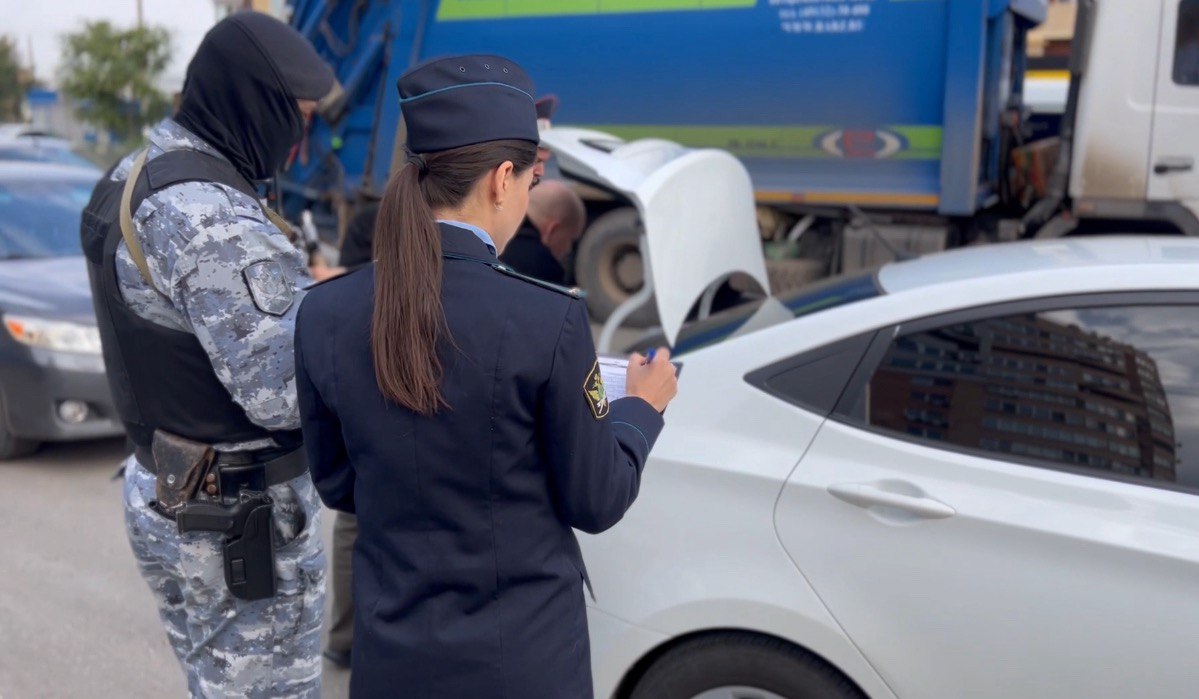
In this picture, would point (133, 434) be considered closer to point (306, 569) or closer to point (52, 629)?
point (306, 569)

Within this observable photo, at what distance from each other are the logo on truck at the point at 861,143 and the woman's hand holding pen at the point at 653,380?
19.2ft

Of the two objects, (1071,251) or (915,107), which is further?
(915,107)

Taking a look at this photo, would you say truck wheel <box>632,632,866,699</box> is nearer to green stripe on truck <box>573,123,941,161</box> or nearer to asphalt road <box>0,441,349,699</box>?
asphalt road <box>0,441,349,699</box>

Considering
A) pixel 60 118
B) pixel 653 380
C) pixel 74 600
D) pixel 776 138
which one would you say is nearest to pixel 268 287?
pixel 653 380

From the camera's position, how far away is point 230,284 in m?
1.92

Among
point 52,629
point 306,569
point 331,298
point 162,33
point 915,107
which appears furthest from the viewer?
point 162,33

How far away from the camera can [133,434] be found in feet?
7.09

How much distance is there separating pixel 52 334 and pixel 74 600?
1.74 m

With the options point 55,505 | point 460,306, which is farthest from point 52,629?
point 460,306

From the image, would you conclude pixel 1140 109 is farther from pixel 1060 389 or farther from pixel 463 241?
pixel 463 241

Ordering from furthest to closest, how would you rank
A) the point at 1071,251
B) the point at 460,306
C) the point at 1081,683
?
the point at 1071,251 < the point at 1081,683 < the point at 460,306

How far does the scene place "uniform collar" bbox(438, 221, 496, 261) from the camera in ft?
5.04

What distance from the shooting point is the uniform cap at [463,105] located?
1.53m

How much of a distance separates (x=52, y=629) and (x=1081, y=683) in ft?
10.8
